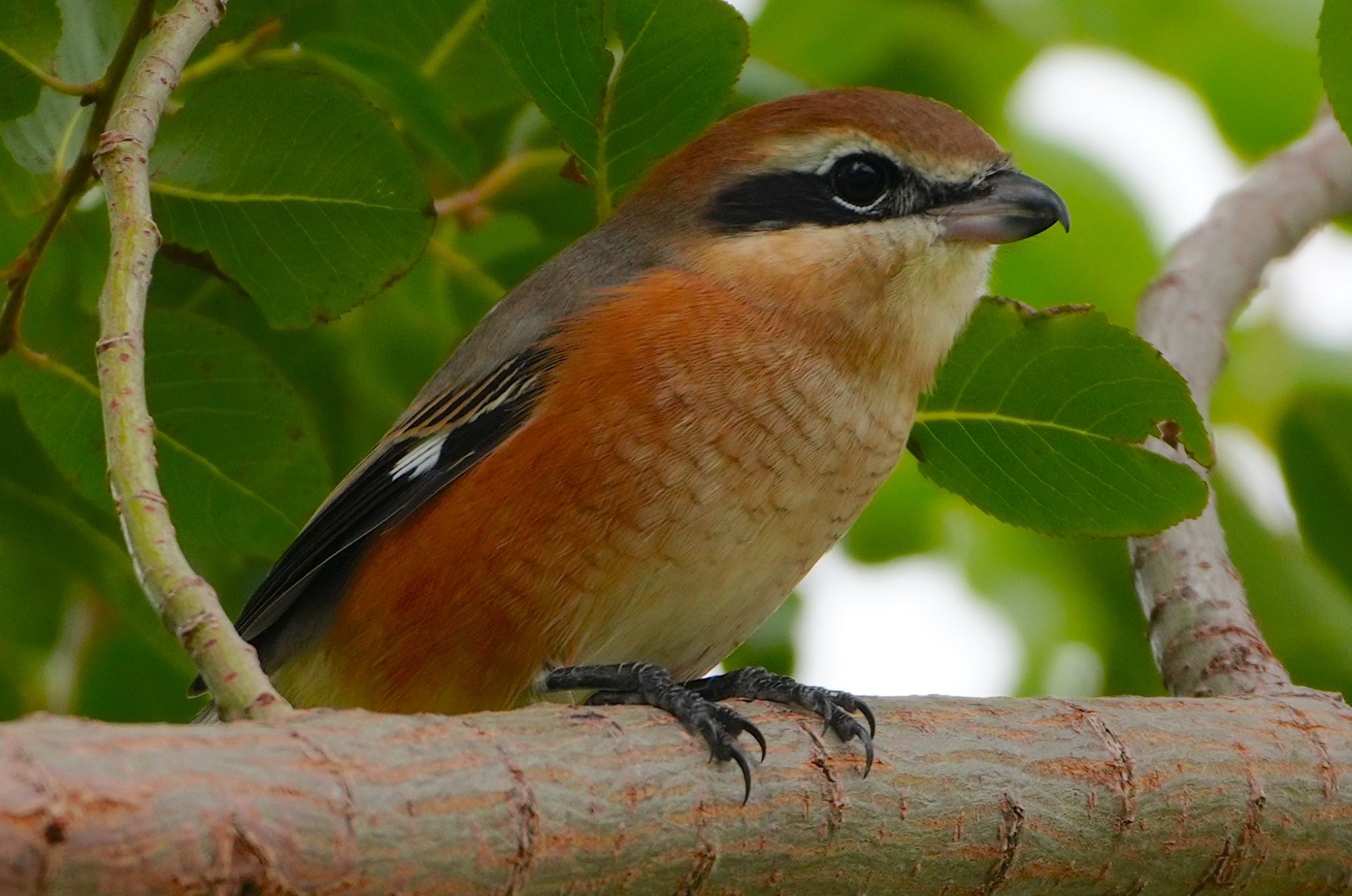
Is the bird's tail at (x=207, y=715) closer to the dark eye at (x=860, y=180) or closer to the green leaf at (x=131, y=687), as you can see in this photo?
the green leaf at (x=131, y=687)

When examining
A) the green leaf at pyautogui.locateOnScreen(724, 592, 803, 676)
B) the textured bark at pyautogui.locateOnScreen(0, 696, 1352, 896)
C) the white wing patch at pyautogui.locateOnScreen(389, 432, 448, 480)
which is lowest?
the textured bark at pyautogui.locateOnScreen(0, 696, 1352, 896)

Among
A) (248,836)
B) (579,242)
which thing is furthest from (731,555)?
(248,836)

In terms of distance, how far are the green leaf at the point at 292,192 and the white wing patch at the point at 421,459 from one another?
0.49 m

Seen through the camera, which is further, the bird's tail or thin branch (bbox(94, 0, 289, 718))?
the bird's tail

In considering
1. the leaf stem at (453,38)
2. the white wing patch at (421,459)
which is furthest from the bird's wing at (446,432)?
the leaf stem at (453,38)

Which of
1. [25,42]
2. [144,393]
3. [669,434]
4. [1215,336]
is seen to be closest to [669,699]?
[669,434]

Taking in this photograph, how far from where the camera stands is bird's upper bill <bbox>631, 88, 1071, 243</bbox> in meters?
3.46

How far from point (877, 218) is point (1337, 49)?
1.04 m

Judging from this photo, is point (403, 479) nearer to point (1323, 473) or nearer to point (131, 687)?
point (131, 687)

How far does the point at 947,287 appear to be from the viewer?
3438 millimetres

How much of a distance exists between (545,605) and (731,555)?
376 millimetres

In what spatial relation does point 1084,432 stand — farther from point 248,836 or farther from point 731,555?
point 248,836

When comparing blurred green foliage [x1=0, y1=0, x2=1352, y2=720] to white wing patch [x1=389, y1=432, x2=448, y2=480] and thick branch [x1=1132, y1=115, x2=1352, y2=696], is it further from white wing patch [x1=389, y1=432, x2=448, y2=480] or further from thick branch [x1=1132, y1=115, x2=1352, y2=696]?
thick branch [x1=1132, y1=115, x2=1352, y2=696]

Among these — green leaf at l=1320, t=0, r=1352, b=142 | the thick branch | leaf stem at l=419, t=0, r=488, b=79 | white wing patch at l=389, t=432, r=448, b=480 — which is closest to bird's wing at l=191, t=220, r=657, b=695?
white wing patch at l=389, t=432, r=448, b=480
